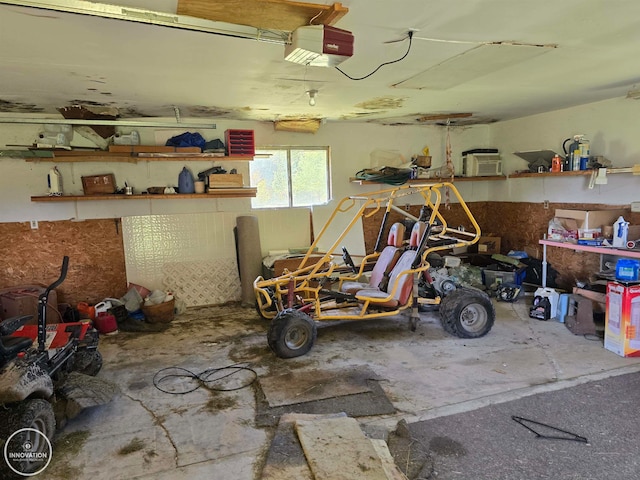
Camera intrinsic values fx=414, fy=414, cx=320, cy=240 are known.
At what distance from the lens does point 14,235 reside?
4.87 m

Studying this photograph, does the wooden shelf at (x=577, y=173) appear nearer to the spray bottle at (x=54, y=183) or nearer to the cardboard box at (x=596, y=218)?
the cardboard box at (x=596, y=218)

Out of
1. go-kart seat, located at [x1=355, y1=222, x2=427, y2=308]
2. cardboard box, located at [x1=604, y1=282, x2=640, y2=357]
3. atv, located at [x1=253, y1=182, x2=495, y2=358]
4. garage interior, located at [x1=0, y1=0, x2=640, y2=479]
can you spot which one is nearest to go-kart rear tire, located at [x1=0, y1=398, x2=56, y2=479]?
garage interior, located at [x1=0, y1=0, x2=640, y2=479]

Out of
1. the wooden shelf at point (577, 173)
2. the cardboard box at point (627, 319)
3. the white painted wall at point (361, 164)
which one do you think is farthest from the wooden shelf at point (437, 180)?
the cardboard box at point (627, 319)

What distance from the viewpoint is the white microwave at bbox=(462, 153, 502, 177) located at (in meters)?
6.43

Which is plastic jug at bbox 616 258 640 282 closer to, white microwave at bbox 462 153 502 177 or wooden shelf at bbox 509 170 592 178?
wooden shelf at bbox 509 170 592 178

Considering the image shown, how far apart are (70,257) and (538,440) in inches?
204

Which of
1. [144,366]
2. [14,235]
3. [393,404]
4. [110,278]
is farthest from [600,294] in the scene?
[14,235]

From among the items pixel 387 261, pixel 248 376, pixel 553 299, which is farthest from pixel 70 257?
pixel 553 299

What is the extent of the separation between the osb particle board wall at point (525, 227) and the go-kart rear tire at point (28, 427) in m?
4.72

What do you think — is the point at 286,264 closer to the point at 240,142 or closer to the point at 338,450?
the point at 240,142

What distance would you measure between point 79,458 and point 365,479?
1.69m

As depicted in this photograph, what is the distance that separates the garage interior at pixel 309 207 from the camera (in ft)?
7.66

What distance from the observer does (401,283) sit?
419 centimetres

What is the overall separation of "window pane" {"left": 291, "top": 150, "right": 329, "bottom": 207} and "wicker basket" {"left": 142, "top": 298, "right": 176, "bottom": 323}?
227 cm
